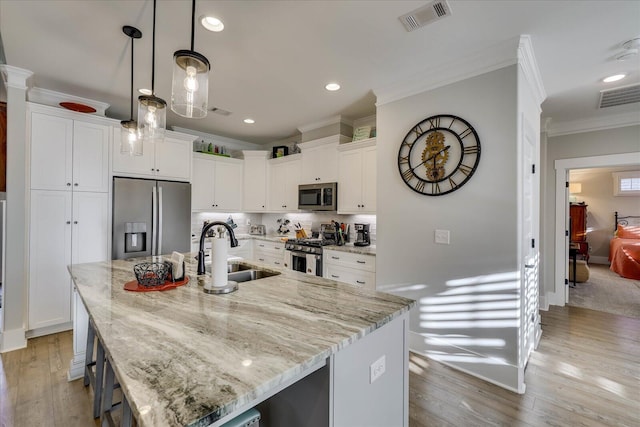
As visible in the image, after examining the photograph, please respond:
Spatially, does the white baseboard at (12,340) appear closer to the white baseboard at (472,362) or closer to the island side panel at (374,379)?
the island side panel at (374,379)

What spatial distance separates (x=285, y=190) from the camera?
189 inches

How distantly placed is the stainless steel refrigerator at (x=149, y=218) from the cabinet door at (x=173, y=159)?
0.18 metres

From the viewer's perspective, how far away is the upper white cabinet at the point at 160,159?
140 inches

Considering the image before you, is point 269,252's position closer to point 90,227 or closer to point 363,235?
point 363,235

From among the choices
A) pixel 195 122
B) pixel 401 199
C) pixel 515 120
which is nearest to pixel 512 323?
pixel 401 199

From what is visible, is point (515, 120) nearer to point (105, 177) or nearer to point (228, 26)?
point (228, 26)

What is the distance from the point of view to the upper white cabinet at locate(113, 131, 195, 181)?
3.57 meters

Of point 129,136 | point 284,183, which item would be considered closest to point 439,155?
point 129,136

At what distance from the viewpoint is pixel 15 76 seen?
273 centimetres

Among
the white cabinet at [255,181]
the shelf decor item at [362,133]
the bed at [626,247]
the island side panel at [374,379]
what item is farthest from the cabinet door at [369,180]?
the bed at [626,247]

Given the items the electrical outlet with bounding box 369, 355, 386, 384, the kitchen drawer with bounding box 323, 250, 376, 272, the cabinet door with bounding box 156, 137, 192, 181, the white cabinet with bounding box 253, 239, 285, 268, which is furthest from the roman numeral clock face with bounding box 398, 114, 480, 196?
the cabinet door with bounding box 156, 137, 192, 181

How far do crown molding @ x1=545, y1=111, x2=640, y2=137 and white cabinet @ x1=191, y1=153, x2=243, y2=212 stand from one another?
486 cm

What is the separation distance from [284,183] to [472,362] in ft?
11.5

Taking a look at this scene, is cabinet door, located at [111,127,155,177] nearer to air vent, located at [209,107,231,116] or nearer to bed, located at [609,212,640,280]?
air vent, located at [209,107,231,116]
